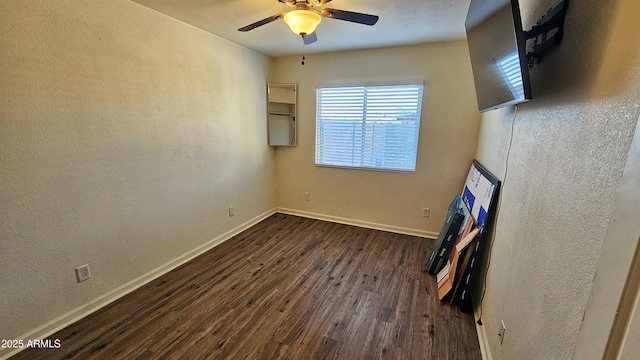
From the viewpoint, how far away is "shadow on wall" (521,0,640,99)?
70cm

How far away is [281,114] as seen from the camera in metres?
3.92

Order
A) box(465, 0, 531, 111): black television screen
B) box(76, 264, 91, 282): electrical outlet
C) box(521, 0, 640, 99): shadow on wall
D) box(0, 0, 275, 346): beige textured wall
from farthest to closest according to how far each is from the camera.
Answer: box(76, 264, 91, 282): electrical outlet < box(0, 0, 275, 346): beige textured wall < box(465, 0, 531, 111): black television screen < box(521, 0, 640, 99): shadow on wall

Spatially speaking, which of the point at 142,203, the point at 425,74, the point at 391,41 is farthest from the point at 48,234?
the point at 425,74

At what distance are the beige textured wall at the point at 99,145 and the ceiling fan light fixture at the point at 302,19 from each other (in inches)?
51.6

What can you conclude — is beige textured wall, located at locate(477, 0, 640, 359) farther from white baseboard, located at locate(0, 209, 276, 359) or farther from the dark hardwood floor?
white baseboard, located at locate(0, 209, 276, 359)

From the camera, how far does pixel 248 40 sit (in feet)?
9.88

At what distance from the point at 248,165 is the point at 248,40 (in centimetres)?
153

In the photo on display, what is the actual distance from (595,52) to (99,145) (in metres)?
2.79

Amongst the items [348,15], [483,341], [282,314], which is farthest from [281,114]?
[483,341]

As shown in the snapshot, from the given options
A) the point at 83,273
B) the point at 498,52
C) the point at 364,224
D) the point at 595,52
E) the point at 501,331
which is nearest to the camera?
the point at 595,52

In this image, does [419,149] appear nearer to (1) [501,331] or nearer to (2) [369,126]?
(2) [369,126]

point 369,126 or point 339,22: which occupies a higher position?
point 339,22

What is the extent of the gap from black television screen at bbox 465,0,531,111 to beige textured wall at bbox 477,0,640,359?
0.43ft

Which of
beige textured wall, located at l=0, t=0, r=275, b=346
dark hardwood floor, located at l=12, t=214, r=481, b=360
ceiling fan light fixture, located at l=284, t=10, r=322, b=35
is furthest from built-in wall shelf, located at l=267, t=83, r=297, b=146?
ceiling fan light fixture, located at l=284, t=10, r=322, b=35
